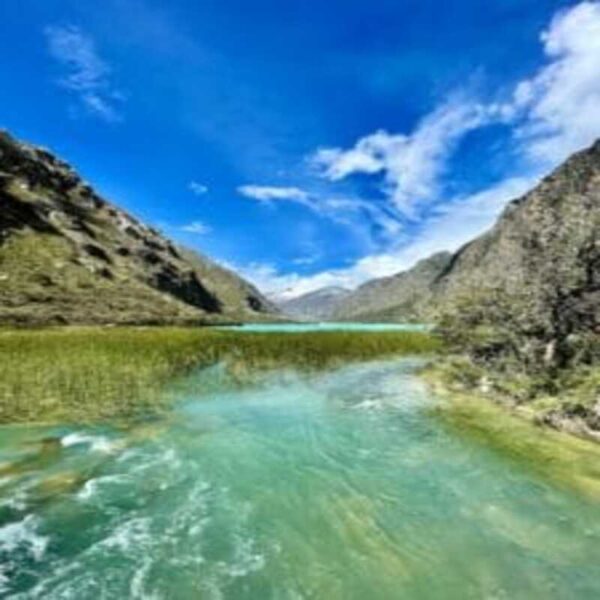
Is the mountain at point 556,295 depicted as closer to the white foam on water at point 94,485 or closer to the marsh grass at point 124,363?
the marsh grass at point 124,363

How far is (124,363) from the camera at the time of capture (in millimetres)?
70062

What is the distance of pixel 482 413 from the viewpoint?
5188cm

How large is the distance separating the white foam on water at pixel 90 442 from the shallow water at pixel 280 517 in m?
0.14

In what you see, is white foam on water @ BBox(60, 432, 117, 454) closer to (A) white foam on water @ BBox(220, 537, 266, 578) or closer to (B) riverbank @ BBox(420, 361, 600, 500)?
(A) white foam on water @ BBox(220, 537, 266, 578)

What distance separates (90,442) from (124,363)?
3335cm

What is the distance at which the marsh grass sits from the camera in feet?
155

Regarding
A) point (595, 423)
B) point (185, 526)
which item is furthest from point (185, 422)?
point (595, 423)

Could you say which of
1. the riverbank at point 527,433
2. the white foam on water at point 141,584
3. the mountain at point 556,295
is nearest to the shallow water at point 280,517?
the white foam on water at point 141,584

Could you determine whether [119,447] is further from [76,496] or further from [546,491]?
[546,491]

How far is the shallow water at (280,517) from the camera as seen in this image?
68.6 ft

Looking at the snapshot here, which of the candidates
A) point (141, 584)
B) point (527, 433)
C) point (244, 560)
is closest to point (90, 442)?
point (244, 560)

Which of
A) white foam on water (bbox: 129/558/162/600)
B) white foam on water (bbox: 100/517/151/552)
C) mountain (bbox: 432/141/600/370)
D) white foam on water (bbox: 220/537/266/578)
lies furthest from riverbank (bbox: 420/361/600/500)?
white foam on water (bbox: 129/558/162/600)

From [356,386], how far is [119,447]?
3311 cm

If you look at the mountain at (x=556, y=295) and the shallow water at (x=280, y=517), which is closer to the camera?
the shallow water at (x=280, y=517)
